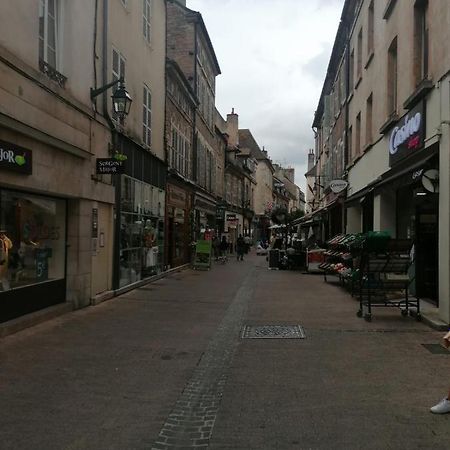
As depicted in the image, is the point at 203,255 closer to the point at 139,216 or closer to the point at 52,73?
the point at 139,216

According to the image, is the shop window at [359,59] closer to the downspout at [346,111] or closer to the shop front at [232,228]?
the downspout at [346,111]

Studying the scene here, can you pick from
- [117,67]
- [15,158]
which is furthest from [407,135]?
[15,158]

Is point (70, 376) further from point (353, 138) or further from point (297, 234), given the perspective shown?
point (297, 234)

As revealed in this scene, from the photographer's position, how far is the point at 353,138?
20.0 metres

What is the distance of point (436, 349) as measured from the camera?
729cm

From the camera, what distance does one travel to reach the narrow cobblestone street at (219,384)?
14.0ft

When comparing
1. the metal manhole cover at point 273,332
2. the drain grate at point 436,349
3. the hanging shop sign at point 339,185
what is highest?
the hanging shop sign at point 339,185

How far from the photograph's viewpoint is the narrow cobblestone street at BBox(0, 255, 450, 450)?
168 inches

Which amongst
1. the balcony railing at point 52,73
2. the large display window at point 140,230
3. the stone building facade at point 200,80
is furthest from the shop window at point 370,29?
the balcony railing at point 52,73

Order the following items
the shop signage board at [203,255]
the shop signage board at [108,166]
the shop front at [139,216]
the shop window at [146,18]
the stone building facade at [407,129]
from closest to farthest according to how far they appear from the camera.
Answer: the stone building facade at [407,129] → the shop signage board at [108,166] → the shop front at [139,216] → the shop window at [146,18] → the shop signage board at [203,255]

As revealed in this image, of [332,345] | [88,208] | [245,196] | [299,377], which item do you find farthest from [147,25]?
[245,196]

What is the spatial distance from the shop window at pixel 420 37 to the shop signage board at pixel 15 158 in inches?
293

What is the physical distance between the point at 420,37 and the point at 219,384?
860 cm

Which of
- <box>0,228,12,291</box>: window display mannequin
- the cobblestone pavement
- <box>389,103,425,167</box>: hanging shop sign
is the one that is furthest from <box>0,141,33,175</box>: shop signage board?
<box>389,103,425,167</box>: hanging shop sign
